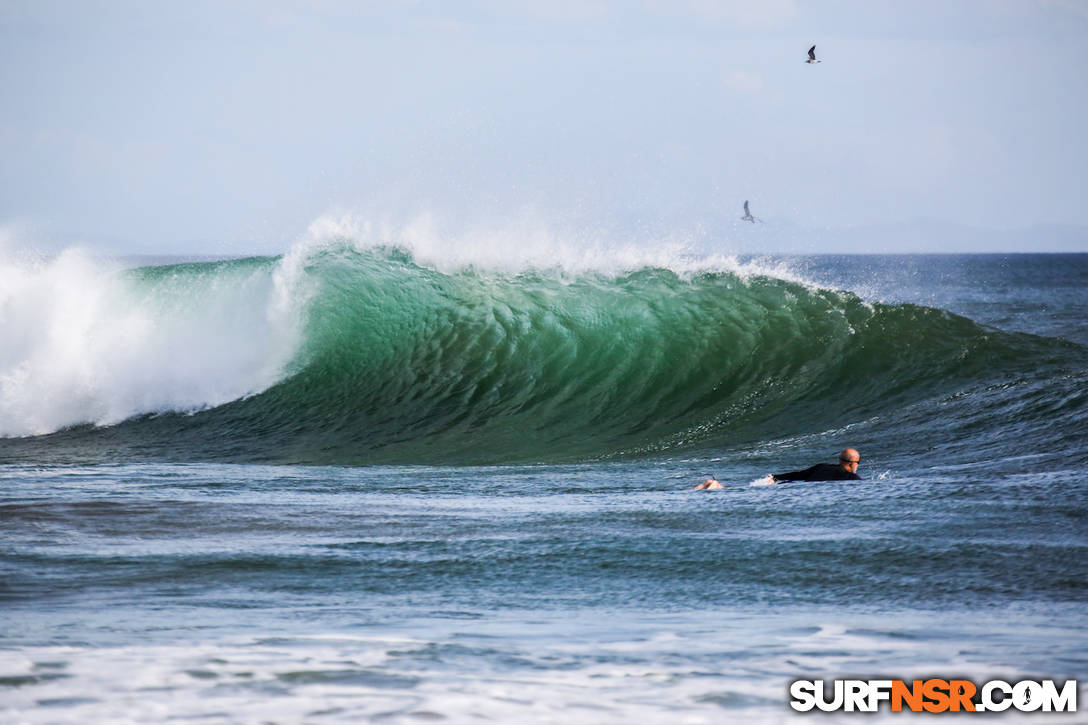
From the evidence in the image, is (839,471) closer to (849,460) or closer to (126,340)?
(849,460)

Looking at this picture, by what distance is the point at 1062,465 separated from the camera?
938 cm

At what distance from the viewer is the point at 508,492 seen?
31.0 feet

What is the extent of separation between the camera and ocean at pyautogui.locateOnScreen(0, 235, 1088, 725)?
180 inches

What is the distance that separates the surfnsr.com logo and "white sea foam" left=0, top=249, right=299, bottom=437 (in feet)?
43.2

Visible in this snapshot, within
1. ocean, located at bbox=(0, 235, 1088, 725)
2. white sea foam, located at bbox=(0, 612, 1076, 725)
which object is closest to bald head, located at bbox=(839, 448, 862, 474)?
ocean, located at bbox=(0, 235, 1088, 725)

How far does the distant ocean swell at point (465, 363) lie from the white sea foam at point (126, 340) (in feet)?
0.12

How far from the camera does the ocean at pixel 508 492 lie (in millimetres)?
4582

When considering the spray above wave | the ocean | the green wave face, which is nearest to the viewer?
the ocean

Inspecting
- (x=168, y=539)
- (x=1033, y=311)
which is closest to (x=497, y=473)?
(x=168, y=539)

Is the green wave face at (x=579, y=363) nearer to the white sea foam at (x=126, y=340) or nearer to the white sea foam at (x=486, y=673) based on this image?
the white sea foam at (x=126, y=340)

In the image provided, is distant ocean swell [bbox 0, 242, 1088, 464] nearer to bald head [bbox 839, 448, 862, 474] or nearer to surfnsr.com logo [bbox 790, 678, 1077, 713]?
bald head [bbox 839, 448, 862, 474]

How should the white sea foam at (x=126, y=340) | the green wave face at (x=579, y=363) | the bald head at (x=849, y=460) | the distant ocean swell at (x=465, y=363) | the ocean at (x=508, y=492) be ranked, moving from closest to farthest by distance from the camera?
1. the ocean at (x=508, y=492)
2. the bald head at (x=849, y=460)
3. the distant ocean swell at (x=465, y=363)
4. the green wave face at (x=579, y=363)
5. the white sea foam at (x=126, y=340)

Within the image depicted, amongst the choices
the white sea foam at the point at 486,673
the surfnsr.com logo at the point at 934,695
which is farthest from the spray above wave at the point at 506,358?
the surfnsr.com logo at the point at 934,695

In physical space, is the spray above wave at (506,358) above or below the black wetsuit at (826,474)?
above
